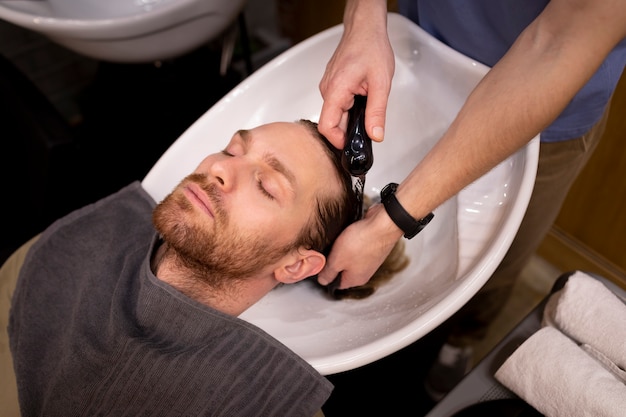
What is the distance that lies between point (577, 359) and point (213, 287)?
649mm

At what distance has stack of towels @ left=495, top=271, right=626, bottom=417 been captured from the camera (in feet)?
2.47

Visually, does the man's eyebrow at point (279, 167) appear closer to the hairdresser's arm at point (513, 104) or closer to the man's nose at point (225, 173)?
the man's nose at point (225, 173)

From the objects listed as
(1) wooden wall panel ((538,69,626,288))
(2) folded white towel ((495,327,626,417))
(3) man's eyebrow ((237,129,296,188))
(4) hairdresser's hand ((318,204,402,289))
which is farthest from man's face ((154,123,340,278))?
(1) wooden wall panel ((538,69,626,288))

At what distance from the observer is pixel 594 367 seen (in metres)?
0.78

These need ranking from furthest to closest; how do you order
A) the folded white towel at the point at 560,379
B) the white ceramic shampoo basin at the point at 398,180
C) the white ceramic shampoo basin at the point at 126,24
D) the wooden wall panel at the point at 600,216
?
the wooden wall panel at the point at 600,216 < the white ceramic shampoo basin at the point at 126,24 < the white ceramic shampoo basin at the point at 398,180 < the folded white towel at the point at 560,379

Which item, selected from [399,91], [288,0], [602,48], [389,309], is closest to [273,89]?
[399,91]

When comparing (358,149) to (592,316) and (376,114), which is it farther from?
(592,316)

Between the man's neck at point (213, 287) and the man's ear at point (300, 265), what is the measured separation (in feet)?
0.15

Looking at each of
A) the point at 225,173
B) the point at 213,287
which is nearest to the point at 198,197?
the point at 225,173

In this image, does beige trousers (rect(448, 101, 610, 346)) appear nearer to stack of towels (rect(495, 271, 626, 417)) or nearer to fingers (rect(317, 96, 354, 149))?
stack of towels (rect(495, 271, 626, 417))

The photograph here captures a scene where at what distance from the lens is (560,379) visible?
780 mm

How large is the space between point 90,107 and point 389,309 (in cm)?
180

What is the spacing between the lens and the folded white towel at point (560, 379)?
743 millimetres

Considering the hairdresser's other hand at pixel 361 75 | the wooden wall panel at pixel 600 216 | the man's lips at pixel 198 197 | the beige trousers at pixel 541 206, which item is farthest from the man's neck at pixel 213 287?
the wooden wall panel at pixel 600 216
